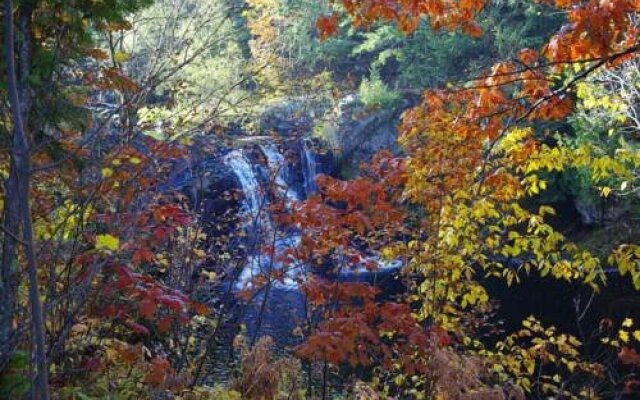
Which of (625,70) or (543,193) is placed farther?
(543,193)

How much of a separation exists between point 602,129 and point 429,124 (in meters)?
11.4

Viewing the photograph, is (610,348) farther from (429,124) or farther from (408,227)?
(429,124)

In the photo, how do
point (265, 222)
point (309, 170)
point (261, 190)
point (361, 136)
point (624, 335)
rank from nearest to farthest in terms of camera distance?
point (624, 335) < point (265, 222) < point (261, 190) < point (309, 170) < point (361, 136)

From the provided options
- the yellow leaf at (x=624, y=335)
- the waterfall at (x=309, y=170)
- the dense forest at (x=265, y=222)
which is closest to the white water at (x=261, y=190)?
the waterfall at (x=309, y=170)

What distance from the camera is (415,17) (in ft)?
11.6

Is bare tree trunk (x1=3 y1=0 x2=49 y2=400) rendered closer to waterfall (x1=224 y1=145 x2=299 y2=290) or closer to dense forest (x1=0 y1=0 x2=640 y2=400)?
dense forest (x1=0 y1=0 x2=640 y2=400)

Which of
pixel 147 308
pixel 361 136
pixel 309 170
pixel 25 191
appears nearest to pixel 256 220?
pixel 147 308

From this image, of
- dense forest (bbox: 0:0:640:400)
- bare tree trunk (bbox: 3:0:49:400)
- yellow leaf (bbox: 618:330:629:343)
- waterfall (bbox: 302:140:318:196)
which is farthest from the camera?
waterfall (bbox: 302:140:318:196)

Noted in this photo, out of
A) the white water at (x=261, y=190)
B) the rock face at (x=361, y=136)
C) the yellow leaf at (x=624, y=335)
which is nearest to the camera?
the yellow leaf at (x=624, y=335)

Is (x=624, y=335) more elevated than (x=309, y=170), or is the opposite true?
(x=309, y=170)

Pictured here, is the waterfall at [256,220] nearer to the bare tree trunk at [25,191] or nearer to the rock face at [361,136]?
the rock face at [361,136]

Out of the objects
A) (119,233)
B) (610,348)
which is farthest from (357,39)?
(119,233)

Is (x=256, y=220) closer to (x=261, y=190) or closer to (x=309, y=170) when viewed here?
(x=261, y=190)

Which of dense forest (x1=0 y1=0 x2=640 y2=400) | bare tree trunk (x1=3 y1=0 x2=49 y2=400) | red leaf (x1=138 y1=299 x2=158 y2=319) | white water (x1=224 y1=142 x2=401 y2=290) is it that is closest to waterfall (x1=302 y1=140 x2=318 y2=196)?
white water (x1=224 y1=142 x2=401 y2=290)
